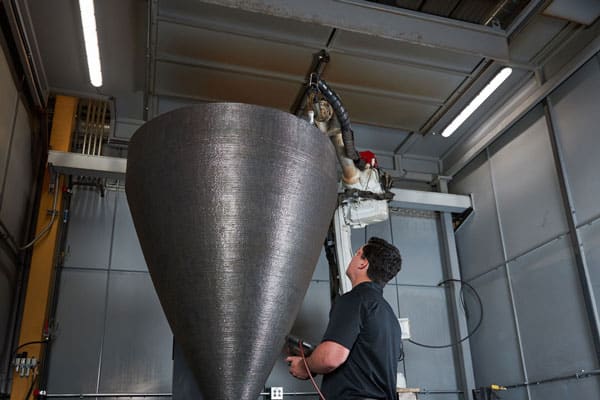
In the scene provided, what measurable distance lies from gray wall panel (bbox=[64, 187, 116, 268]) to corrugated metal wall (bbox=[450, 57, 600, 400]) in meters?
4.42

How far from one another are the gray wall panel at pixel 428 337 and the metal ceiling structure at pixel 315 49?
2.26 meters

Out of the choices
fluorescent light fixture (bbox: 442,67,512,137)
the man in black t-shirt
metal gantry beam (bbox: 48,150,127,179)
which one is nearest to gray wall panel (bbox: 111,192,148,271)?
metal gantry beam (bbox: 48,150,127,179)

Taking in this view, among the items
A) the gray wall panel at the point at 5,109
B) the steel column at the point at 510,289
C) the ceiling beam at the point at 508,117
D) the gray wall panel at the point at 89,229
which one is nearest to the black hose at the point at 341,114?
the ceiling beam at the point at 508,117

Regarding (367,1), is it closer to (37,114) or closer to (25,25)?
(25,25)

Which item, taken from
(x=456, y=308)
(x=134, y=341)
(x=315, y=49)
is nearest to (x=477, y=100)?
(x=315, y=49)

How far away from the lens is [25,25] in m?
4.74

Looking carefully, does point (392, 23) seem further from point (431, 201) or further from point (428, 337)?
point (428, 337)

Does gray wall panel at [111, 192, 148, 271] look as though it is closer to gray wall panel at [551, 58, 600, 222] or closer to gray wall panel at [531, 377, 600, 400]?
gray wall panel at [531, 377, 600, 400]

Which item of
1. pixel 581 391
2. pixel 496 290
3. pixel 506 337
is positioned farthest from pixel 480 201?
pixel 581 391

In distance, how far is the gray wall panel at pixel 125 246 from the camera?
585 cm

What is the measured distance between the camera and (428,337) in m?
6.57

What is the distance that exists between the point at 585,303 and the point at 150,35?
15.3 ft

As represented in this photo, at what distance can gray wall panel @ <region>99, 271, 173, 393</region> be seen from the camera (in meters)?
5.43

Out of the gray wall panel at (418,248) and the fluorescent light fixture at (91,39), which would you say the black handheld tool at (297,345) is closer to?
the fluorescent light fixture at (91,39)
